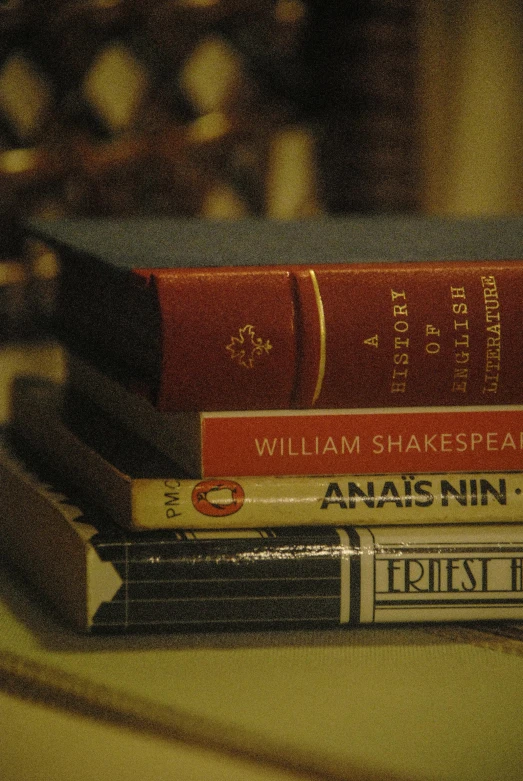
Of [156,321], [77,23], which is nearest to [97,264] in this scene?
[156,321]

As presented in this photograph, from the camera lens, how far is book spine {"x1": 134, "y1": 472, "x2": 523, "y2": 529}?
0.47 m

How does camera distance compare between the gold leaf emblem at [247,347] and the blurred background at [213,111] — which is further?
the blurred background at [213,111]

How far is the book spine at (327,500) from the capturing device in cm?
47

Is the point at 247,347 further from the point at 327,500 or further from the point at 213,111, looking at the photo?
the point at 213,111

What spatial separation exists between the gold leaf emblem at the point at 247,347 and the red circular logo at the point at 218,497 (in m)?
0.06

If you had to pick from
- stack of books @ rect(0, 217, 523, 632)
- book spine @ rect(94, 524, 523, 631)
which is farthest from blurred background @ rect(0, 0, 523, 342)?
book spine @ rect(94, 524, 523, 631)

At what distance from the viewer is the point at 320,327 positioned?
0.46 meters

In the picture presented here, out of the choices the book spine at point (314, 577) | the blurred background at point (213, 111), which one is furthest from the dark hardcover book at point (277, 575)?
the blurred background at point (213, 111)

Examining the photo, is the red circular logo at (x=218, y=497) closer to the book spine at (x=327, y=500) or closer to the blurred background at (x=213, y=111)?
the book spine at (x=327, y=500)

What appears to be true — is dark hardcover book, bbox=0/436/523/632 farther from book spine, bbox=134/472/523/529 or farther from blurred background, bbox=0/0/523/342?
blurred background, bbox=0/0/523/342

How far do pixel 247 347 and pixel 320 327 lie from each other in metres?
0.04

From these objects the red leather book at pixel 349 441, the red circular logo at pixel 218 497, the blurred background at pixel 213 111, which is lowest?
the red circular logo at pixel 218 497

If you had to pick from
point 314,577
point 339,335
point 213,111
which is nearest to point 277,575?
point 314,577

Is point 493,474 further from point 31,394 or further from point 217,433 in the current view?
point 31,394
